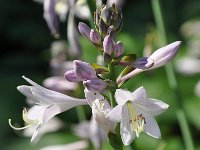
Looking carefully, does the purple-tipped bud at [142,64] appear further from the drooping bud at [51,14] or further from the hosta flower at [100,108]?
the drooping bud at [51,14]

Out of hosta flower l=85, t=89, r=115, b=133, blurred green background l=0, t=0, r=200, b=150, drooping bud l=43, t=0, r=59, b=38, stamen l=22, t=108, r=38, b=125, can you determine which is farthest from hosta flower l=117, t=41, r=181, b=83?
blurred green background l=0, t=0, r=200, b=150

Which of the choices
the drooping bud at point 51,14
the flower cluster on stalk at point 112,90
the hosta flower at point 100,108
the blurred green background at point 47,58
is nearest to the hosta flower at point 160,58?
the flower cluster on stalk at point 112,90

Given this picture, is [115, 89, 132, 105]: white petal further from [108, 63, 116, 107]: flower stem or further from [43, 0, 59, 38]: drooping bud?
[43, 0, 59, 38]: drooping bud

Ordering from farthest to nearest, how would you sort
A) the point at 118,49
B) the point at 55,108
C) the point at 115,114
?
the point at 55,108 < the point at 118,49 < the point at 115,114

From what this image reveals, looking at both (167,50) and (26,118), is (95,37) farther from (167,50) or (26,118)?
(26,118)

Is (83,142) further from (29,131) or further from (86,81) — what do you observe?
(86,81)

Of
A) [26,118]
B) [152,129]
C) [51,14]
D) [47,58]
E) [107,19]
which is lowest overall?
[152,129]

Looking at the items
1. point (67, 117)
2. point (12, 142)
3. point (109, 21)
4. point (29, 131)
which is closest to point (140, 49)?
point (67, 117)

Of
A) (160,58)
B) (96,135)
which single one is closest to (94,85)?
(160,58)
